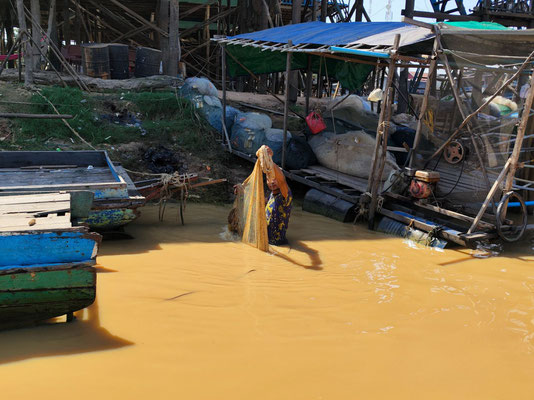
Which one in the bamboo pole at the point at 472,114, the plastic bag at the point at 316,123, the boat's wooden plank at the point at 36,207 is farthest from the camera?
the plastic bag at the point at 316,123

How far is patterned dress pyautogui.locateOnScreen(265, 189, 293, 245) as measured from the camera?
625 cm

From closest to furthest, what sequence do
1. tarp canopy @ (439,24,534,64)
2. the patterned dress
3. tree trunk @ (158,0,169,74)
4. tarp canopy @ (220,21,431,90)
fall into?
1. tarp canopy @ (439,24,534,64)
2. the patterned dress
3. tarp canopy @ (220,21,431,90)
4. tree trunk @ (158,0,169,74)

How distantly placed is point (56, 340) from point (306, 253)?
3.33 metres

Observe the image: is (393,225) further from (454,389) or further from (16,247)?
(16,247)

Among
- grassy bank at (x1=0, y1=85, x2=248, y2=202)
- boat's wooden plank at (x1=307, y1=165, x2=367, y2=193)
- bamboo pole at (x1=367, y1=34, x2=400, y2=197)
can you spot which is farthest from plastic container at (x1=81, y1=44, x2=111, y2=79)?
bamboo pole at (x1=367, y1=34, x2=400, y2=197)

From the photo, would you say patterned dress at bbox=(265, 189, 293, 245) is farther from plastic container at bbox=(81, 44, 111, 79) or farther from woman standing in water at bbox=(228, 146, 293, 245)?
plastic container at bbox=(81, 44, 111, 79)

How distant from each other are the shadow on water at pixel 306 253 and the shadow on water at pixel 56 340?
251cm

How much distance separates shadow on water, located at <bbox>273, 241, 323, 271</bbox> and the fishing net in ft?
1.02

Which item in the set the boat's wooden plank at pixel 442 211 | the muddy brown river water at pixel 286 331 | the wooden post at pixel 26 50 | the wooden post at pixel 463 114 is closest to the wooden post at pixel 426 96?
the wooden post at pixel 463 114

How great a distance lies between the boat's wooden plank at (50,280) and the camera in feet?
11.4

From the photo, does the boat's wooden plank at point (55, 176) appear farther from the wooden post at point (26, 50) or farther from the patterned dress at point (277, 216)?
the wooden post at point (26, 50)

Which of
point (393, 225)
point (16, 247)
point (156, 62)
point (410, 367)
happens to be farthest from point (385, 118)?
point (156, 62)

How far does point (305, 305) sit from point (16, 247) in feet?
8.16

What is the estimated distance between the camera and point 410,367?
355cm
